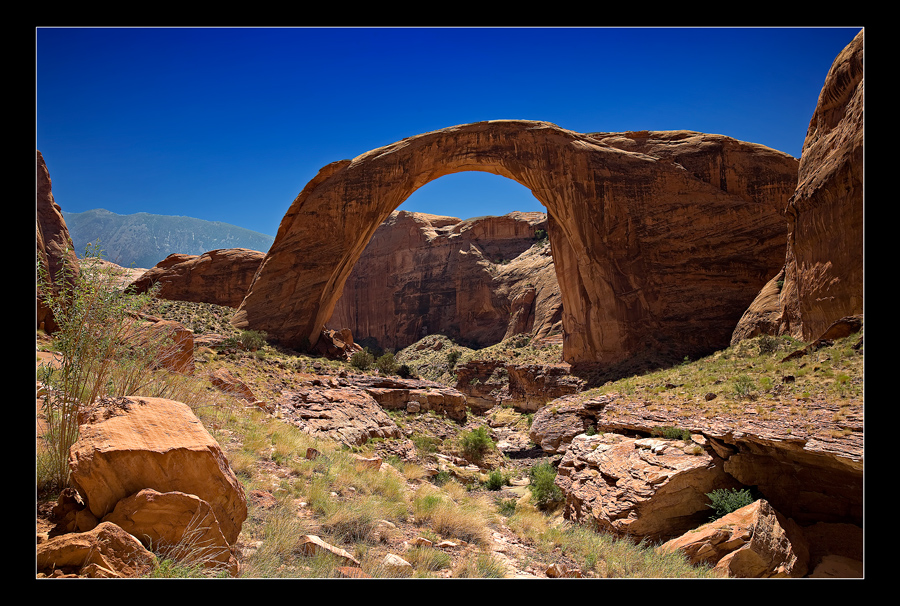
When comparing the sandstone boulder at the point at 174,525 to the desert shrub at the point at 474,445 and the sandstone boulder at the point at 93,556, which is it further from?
the desert shrub at the point at 474,445

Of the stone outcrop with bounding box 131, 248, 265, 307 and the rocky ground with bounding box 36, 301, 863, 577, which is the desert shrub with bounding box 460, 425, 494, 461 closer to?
the rocky ground with bounding box 36, 301, 863, 577

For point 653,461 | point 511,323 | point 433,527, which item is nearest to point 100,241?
point 433,527

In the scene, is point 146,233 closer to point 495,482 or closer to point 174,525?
point 495,482

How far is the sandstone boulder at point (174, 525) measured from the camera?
3262 mm

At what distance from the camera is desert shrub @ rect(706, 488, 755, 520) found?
25.3ft

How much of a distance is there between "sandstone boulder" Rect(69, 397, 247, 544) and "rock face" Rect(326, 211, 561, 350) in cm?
3772

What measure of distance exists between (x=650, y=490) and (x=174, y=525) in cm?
758

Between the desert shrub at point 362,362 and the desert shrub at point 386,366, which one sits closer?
the desert shrub at point 362,362

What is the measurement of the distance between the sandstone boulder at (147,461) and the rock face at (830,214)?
13.4m

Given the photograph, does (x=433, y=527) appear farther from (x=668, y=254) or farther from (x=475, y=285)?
(x=475, y=285)

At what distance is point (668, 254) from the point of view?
23125 millimetres

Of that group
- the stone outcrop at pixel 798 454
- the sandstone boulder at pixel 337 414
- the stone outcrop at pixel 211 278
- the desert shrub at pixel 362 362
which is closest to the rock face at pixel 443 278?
the desert shrub at pixel 362 362

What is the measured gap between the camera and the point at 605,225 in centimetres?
2409

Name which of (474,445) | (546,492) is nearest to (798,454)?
(546,492)
